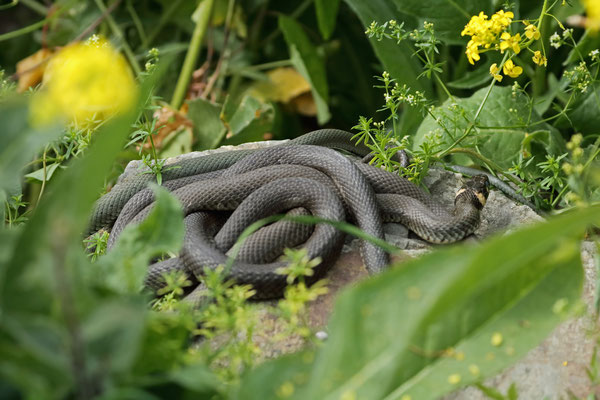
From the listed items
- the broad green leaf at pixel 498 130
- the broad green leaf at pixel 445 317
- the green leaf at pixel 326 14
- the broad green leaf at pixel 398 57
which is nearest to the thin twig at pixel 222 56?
the green leaf at pixel 326 14

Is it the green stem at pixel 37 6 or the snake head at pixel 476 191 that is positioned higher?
the green stem at pixel 37 6

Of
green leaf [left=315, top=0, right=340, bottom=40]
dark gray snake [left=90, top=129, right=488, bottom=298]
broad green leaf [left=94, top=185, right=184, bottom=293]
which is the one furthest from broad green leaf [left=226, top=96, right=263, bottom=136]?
broad green leaf [left=94, top=185, right=184, bottom=293]

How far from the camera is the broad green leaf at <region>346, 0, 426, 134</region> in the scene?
4.52 metres

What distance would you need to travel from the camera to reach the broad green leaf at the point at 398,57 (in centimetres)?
452

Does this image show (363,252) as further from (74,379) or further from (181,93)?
(181,93)

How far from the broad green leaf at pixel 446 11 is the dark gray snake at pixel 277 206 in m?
1.30

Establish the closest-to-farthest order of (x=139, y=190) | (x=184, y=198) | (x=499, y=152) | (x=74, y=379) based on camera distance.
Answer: (x=74, y=379) → (x=184, y=198) → (x=139, y=190) → (x=499, y=152)

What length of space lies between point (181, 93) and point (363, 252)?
2683mm

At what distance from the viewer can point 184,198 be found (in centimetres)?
323

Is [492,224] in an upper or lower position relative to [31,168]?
lower

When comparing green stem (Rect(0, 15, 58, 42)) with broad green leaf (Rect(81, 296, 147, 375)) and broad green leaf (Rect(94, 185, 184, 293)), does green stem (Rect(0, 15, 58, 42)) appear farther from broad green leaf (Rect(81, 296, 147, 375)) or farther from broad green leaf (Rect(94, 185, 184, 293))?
broad green leaf (Rect(81, 296, 147, 375))

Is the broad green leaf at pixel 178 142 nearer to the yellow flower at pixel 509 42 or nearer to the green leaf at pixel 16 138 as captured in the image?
the yellow flower at pixel 509 42

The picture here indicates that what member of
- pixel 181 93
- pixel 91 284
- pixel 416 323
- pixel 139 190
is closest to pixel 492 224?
pixel 139 190

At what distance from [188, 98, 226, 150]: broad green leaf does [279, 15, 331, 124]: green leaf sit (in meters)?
0.77
